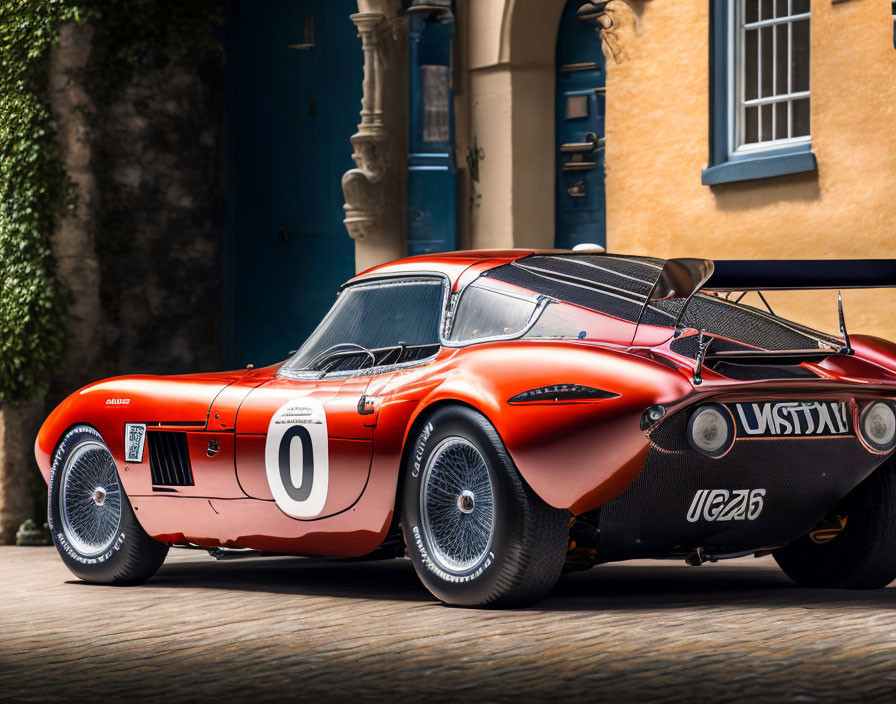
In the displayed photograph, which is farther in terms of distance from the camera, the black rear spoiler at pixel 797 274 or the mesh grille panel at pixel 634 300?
the mesh grille panel at pixel 634 300

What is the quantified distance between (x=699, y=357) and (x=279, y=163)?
998cm

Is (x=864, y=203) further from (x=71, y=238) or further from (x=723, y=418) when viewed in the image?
(x=71, y=238)

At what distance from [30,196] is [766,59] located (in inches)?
240

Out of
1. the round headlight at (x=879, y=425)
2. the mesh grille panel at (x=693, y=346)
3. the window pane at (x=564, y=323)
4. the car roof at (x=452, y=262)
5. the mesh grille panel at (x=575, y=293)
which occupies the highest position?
the car roof at (x=452, y=262)

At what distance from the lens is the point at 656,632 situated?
5.54 m

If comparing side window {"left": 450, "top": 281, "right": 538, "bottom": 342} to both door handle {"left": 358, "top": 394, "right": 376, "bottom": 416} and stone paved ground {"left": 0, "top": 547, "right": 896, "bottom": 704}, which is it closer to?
door handle {"left": 358, "top": 394, "right": 376, "bottom": 416}

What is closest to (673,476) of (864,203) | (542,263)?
(542,263)

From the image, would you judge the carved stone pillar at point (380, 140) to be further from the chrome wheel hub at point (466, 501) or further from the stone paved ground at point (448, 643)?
the chrome wheel hub at point (466, 501)

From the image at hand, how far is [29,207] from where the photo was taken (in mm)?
13414

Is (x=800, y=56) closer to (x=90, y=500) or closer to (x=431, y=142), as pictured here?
(x=431, y=142)

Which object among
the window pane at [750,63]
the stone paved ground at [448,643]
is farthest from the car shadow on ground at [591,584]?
the window pane at [750,63]

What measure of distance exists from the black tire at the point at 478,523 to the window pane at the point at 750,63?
5359 millimetres

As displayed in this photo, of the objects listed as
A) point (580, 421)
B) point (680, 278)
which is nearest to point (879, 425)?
point (680, 278)

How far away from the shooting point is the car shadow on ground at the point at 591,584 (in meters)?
6.43
